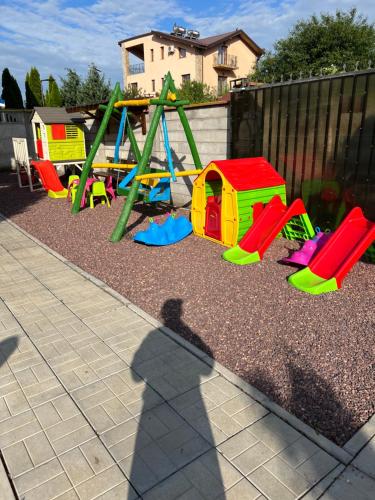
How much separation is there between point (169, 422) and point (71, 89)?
37910 millimetres

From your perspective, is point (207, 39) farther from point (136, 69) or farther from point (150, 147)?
point (150, 147)

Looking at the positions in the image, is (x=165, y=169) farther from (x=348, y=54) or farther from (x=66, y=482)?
(x=348, y=54)

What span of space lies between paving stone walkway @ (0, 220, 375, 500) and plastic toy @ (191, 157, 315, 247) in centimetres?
318

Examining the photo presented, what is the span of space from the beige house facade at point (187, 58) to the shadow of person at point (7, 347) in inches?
1486

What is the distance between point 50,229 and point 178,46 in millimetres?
36405

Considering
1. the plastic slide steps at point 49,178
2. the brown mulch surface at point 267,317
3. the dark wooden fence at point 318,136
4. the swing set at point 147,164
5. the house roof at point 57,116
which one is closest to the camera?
the brown mulch surface at point 267,317

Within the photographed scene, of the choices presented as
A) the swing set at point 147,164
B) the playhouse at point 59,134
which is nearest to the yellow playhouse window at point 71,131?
the playhouse at point 59,134

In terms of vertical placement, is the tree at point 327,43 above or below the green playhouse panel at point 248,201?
above

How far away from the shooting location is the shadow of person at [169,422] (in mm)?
2500

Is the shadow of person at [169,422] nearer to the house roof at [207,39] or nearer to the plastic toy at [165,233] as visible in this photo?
the plastic toy at [165,233]

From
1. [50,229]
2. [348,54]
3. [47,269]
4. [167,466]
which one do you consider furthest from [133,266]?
[348,54]

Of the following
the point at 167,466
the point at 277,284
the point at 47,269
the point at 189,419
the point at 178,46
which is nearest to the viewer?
the point at 167,466

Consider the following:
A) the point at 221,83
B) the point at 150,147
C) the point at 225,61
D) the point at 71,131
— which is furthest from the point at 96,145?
the point at 225,61

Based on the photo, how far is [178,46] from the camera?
126 feet
